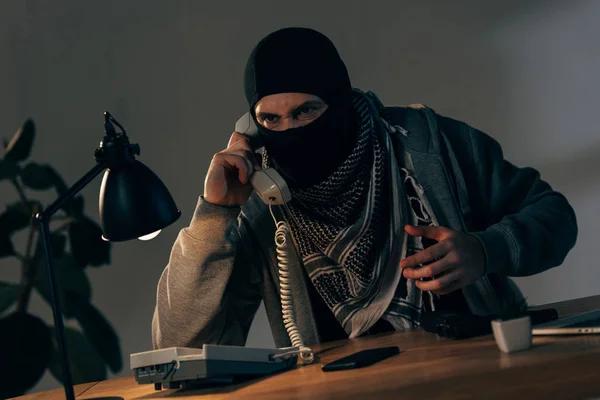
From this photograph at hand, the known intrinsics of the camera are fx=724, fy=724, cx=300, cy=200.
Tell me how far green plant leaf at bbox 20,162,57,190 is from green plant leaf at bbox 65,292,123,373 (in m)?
0.46

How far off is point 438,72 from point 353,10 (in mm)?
445

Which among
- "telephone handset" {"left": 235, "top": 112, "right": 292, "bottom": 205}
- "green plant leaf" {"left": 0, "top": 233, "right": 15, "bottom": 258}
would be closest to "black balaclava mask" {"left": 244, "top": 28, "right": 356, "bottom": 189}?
"telephone handset" {"left": 235, "top": 112, "right": 292, "bottom": 205}

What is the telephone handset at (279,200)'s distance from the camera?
162 cm

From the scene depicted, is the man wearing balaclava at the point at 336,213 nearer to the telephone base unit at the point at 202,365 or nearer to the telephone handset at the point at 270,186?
the telephone handset at the point at 270,186

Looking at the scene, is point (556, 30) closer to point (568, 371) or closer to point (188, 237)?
point (188, 237)

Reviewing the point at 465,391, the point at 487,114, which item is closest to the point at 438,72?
the point at 487,114

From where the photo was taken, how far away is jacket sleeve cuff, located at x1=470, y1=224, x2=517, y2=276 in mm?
1485

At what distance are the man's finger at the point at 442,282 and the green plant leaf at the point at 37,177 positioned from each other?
203cm

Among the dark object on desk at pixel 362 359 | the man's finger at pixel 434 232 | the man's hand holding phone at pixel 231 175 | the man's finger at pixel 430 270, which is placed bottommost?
the dark object on desk at pixel 362 359

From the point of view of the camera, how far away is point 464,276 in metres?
1.42

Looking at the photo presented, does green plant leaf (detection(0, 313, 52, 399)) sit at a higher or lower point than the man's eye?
lower

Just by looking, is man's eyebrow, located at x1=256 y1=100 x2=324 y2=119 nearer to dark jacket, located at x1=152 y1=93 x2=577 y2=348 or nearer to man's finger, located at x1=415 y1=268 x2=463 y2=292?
dark jacket, located at x1=152 y1=93 x2=577 y2=348


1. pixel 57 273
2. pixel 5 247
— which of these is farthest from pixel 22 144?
pixel 57 273

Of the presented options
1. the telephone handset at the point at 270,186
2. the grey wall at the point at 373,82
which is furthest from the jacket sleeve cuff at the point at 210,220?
the grey wall at the point at 373,82
